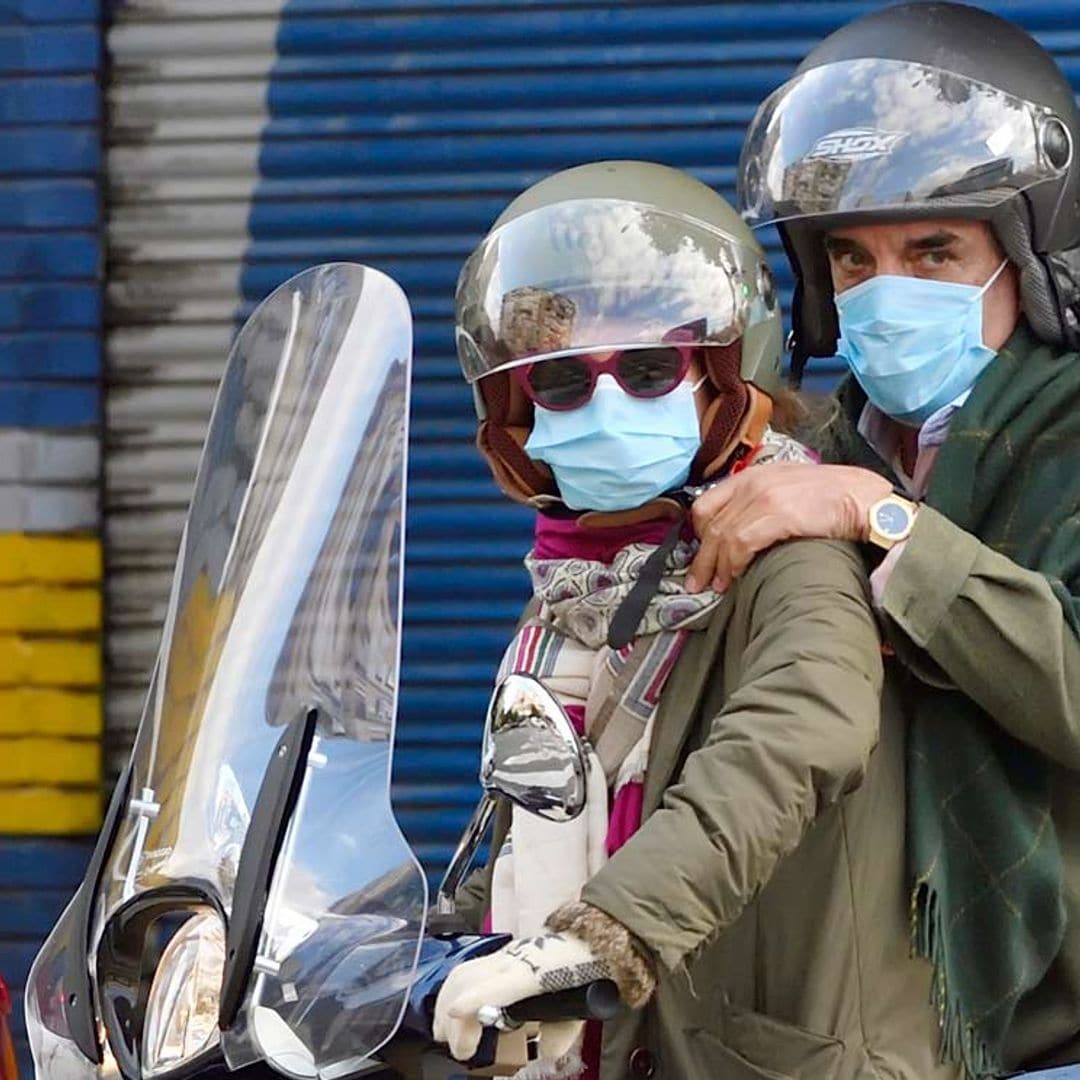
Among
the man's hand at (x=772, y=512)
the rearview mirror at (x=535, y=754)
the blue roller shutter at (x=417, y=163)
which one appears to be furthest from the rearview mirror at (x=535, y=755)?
the blue roller shutter at (x=417, y=163)

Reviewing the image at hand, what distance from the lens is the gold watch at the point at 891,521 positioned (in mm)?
2322

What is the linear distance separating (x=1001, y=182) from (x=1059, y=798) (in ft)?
2.45

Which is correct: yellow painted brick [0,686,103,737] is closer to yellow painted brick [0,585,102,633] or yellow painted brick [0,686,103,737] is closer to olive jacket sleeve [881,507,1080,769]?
yellow painted brick [0,585,102,633]

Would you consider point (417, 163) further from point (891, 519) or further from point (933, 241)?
point (891, 519)

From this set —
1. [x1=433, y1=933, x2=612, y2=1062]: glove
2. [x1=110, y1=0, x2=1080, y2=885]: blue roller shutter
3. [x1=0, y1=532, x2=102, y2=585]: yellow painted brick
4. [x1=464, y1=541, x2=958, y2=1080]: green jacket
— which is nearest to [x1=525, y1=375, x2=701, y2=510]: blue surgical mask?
[x1=464, y1=541, x2=958, y2=1080]: green jacket

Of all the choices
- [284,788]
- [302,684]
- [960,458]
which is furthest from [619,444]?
[284,788]

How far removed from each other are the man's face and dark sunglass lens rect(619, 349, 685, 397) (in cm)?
39

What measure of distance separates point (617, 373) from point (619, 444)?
0.08m

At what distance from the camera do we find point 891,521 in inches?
92.1

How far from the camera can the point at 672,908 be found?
76.7 inches

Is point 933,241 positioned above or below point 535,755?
above

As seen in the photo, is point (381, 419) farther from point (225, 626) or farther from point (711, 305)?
point (711, 305)

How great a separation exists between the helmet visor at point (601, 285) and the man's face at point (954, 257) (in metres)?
0.24

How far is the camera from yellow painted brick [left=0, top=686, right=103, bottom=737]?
5160 mm
